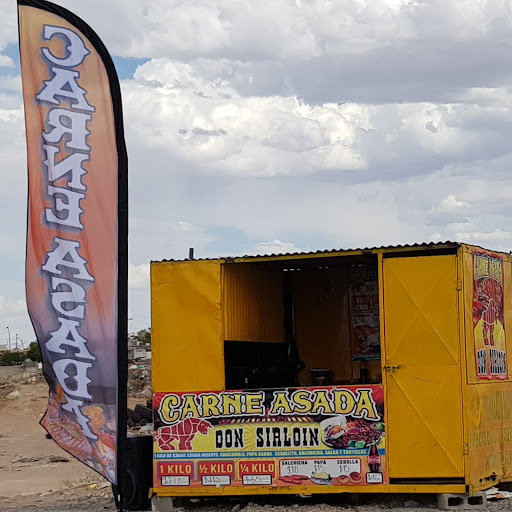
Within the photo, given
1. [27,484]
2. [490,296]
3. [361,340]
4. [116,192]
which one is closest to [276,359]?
[361,340]

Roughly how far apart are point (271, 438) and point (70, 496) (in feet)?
13.6

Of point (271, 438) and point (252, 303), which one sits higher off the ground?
point (252, 303)

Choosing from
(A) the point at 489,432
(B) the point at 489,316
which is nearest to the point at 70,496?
(A) the point at 489,432

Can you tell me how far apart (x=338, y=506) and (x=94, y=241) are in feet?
13.8

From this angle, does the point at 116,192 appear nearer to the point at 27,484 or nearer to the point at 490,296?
the point at 490,296

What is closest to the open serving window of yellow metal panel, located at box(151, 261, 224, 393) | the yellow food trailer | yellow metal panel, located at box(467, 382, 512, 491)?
the yellow food trailer

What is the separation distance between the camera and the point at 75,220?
36.9 ft

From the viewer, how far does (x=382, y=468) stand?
39.0 feet

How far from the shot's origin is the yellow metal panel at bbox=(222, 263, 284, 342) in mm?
12992

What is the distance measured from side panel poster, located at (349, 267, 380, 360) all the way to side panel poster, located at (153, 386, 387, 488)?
13.4 ft

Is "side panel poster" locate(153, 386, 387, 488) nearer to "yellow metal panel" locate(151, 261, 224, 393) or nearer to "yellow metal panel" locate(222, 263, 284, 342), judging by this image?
"yellow metal panel" locate(151, 261, 224, 393)

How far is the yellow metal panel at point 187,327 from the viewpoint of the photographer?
12.5 m

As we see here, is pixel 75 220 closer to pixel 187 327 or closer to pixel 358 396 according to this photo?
pixel 187 327

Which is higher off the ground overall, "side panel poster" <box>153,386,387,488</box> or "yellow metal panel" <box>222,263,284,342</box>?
"yellow metal panel" <box>222,263,284,342</box>
